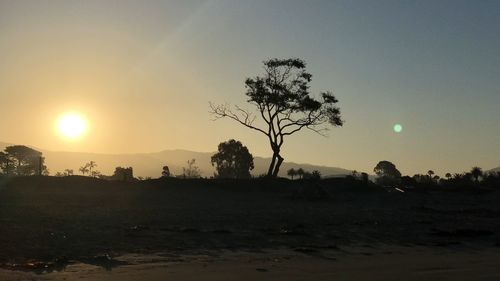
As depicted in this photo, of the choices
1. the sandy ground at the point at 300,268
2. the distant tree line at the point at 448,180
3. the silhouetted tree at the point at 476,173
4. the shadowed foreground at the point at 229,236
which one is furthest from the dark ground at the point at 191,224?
the silhouetted tree at the point at 476,173

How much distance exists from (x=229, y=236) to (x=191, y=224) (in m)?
2.44

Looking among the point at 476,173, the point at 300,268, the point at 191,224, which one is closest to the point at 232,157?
the point at 476,173

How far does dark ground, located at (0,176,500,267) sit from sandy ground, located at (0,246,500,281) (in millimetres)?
834

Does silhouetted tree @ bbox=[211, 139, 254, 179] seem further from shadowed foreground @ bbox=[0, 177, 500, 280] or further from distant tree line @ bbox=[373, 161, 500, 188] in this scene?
shadowed foreground @ bbox=[0, 177, 500, 280]

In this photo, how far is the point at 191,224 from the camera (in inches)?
666

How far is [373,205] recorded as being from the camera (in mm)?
28734

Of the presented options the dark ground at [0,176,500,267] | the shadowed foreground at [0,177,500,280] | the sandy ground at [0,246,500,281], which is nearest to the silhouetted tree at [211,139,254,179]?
the dark ground at [0,176,500,267]

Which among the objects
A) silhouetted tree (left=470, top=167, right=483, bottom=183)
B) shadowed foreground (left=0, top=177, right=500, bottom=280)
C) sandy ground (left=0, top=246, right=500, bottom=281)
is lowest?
sandy ground (left=0, top=246, right=500, bottom=281)

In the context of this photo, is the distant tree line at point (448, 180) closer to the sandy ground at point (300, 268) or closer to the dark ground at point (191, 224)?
the dark ground at point (191, 224)

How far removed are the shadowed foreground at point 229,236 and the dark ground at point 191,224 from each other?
0.10 ft

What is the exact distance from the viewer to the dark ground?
12693mm

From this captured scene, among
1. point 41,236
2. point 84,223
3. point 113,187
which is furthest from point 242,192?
point 41,236

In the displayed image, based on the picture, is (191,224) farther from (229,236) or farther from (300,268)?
(300,268)

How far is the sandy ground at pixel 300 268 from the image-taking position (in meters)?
9.86
